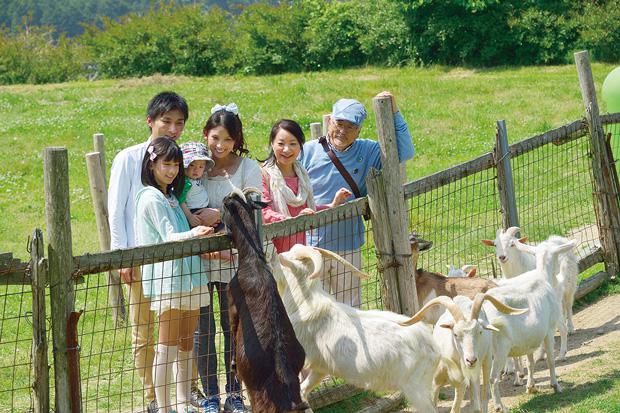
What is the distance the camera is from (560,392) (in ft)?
24.0

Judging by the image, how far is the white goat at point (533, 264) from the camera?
8.22 m

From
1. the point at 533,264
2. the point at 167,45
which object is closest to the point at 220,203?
the point at 533,264

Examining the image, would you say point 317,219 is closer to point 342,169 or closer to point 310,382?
point 342,169

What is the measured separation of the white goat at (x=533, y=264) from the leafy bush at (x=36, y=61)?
33.6 m

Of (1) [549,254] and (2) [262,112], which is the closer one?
(1) [549,254]

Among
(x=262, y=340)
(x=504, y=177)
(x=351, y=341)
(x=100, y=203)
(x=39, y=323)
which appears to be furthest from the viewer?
(x=100, y=203)

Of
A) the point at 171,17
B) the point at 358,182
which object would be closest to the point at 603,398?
the point at 358,182

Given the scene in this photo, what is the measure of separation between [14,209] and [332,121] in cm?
1044

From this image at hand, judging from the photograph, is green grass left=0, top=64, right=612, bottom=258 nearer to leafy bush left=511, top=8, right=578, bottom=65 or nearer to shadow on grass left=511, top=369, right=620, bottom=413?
leafy bush left=511, top=8, right=578, bottom=65

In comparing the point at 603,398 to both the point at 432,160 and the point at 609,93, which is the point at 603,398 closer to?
the point at 609,93

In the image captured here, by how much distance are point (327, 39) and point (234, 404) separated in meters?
30.0

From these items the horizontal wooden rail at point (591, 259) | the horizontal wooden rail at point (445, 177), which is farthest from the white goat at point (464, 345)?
the horizontal wooden rail at point (591, 259)

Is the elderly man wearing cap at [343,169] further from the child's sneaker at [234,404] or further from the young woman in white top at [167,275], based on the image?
the young woman in white top at [167,275]

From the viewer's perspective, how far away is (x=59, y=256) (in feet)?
16.7
